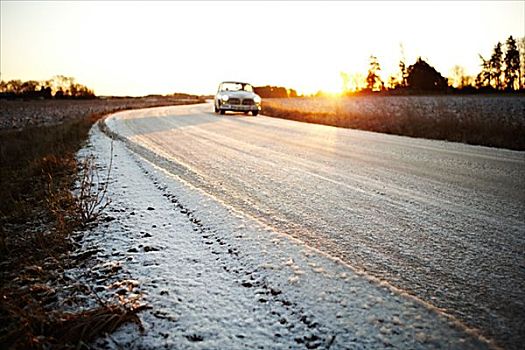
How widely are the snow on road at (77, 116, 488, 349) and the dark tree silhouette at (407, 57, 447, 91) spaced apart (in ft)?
197

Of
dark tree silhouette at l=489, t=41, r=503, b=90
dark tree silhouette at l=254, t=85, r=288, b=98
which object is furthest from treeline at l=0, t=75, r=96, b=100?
dark tree silhouette at l=489, t=41, r=503, b=90

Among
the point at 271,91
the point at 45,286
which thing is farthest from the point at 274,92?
the point at 45,286

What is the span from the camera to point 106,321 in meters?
1.43

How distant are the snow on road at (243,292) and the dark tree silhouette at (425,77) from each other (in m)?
60.2

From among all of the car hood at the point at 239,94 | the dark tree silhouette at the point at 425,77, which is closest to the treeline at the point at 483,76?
the dark tree silhouette at the point at 425,77

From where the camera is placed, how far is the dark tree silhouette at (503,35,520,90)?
185 ft

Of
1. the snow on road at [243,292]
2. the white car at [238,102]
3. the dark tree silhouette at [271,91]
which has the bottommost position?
the snow on road at [243,292]

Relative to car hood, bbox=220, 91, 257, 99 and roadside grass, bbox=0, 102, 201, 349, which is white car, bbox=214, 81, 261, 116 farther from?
roadside grass, bbox=0, 102, 201, 349

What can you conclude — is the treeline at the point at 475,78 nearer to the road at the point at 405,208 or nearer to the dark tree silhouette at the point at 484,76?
the dark tree silhouette at the point at 484,76

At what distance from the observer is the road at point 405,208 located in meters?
1.72

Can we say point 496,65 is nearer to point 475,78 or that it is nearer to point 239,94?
point 475,78

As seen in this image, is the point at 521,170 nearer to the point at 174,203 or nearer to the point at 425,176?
the point at 425,176

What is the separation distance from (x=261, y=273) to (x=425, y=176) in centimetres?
312

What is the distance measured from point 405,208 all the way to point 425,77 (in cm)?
5925
